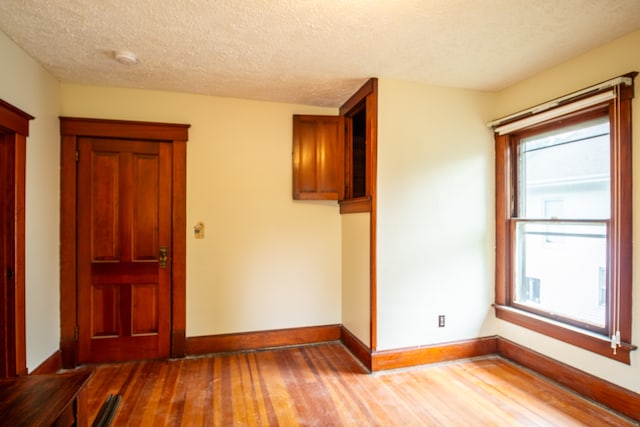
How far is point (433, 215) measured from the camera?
2994 mm

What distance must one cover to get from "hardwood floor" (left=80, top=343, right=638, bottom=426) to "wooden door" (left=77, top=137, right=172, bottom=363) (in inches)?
9.8

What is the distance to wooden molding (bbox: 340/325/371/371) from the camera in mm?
2860

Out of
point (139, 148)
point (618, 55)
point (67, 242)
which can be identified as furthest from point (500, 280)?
point (67, 242)

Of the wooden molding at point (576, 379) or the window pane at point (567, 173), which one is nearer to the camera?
the wooden molding at point (576, 379)

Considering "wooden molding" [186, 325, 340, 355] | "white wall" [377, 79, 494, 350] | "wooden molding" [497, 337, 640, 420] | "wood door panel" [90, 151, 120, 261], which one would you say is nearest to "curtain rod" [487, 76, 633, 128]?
"white wall" [377, 79, 494, 350]

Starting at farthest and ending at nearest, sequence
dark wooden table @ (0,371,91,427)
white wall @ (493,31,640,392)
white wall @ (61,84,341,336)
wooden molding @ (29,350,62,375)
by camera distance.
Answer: white wall @ (61,84,341,336) < wooden molding @ (29,350,62,375) < white wall @ (493,31,640,392) < dark wooden table @ (0,371,91,427)

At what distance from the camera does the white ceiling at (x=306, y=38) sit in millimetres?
1855

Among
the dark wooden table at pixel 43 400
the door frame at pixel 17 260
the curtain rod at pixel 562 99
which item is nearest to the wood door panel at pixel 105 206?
the door frame at pixel 17 260

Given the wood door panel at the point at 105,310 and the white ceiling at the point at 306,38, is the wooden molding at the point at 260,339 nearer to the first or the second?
the wood door panel at the point at 105,310

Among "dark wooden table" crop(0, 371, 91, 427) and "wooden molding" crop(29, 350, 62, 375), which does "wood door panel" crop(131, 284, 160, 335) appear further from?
"dark wooden table" crop(0, 371, 91, 427)

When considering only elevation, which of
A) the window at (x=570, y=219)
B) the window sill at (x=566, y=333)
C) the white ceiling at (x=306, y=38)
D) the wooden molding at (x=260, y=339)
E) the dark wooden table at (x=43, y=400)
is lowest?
the wooden molding at (x=260, y=339)

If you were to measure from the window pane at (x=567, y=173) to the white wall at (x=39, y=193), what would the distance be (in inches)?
159

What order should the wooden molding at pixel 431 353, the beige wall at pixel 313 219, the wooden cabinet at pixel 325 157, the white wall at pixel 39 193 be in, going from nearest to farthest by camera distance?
the white wall at pixel 39 193, the beige wall at pixel 313 219, the wooden molding at pixel 431 353, the wooden cabinet at pixel 325 157

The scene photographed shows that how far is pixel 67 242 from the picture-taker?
288 centimetres
